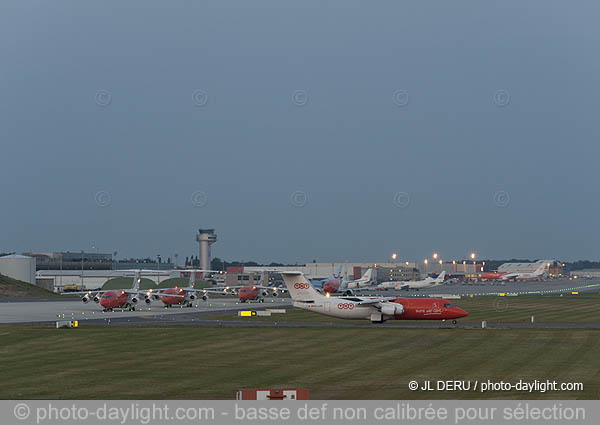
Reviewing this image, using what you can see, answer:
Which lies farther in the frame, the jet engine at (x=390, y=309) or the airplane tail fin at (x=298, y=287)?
the jet engine at (x=390, y=309)

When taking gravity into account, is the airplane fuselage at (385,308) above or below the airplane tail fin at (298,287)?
below

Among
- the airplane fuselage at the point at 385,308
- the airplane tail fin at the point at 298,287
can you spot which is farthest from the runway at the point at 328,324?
the airplane tail fin at the point at 298,287

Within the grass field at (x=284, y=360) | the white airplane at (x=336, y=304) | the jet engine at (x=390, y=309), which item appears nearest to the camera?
the grass field at (x=284, y=360)

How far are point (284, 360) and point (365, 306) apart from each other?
109 ft

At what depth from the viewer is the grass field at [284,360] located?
42562 mm

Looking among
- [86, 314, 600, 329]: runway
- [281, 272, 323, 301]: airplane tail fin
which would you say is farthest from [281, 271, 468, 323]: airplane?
[86, 314, 600, 329]: runway

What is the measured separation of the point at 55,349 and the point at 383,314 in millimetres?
37937

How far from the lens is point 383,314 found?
289 ft

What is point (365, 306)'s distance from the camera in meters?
88.1

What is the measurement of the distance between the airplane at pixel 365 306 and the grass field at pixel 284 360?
6738 millimetres

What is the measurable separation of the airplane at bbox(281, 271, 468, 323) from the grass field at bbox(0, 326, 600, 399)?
6.74 meters

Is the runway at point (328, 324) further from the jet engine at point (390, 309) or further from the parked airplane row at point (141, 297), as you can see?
the parked airplane row at point (141, 297)
